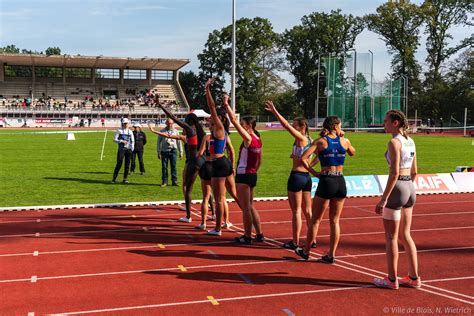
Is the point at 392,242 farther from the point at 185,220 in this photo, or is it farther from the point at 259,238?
the point at 185,220

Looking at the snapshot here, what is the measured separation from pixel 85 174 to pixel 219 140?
1067 centimetres

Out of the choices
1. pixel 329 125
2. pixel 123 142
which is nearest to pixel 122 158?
pixel 123 142

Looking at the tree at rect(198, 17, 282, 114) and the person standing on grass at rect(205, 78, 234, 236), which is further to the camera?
the tree at rect(198, 17, 282, 114)

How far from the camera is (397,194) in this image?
5.57 m

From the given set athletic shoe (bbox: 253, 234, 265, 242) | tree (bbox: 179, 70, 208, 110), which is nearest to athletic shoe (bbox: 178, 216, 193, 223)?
athletic shoe (bbox: 253, 234, 265, 242)

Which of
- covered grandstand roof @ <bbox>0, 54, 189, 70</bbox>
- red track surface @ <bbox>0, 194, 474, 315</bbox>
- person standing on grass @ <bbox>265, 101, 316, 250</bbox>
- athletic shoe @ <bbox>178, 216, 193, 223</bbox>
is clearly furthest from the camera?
covered grandstand roof @ <bbox>0, 54, 189, 70</bbox>

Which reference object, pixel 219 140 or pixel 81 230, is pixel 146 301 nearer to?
pixel 219 140

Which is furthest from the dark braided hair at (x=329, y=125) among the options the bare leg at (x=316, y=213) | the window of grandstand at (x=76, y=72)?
the window of grandstand at (x=76, y=72)

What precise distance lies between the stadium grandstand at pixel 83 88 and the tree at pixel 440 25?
121 feet

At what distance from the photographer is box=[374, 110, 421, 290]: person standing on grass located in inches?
218

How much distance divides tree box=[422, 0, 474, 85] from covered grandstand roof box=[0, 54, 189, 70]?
3652 cm

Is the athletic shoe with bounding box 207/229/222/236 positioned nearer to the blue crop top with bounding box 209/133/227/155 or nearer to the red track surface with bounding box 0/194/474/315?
the red track surface with bounding box 0/194/474/315

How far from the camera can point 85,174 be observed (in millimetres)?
17484

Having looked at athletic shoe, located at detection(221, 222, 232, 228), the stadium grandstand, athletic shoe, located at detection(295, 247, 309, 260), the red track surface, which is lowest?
the red track surface
